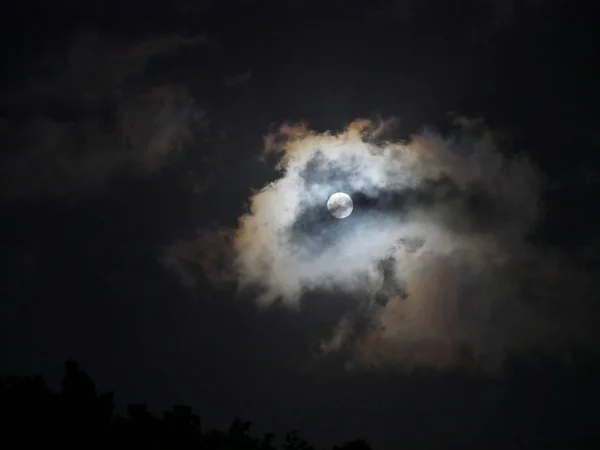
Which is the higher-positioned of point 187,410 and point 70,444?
point 187,410

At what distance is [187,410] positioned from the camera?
50.2 meters

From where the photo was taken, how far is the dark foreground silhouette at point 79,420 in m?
44.5

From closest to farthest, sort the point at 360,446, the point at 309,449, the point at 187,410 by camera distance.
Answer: the point at 360,446, the point at 187,410, the point at 309,449

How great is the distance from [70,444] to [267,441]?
21091mm

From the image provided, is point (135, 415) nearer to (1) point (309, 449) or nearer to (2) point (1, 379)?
(2) point (1, 379)

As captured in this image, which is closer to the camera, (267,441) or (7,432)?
(7,432)

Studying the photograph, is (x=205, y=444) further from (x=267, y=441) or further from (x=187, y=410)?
(x=267, y=441)

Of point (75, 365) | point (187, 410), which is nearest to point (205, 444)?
point (187, 410)

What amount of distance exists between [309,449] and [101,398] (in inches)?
660

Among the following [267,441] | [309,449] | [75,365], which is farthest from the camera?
[267,441]

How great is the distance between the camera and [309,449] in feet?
179

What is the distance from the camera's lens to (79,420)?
150 ft

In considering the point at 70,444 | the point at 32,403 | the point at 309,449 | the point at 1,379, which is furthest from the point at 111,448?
the point at 309,449

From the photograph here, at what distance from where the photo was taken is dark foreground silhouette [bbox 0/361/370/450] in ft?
146
